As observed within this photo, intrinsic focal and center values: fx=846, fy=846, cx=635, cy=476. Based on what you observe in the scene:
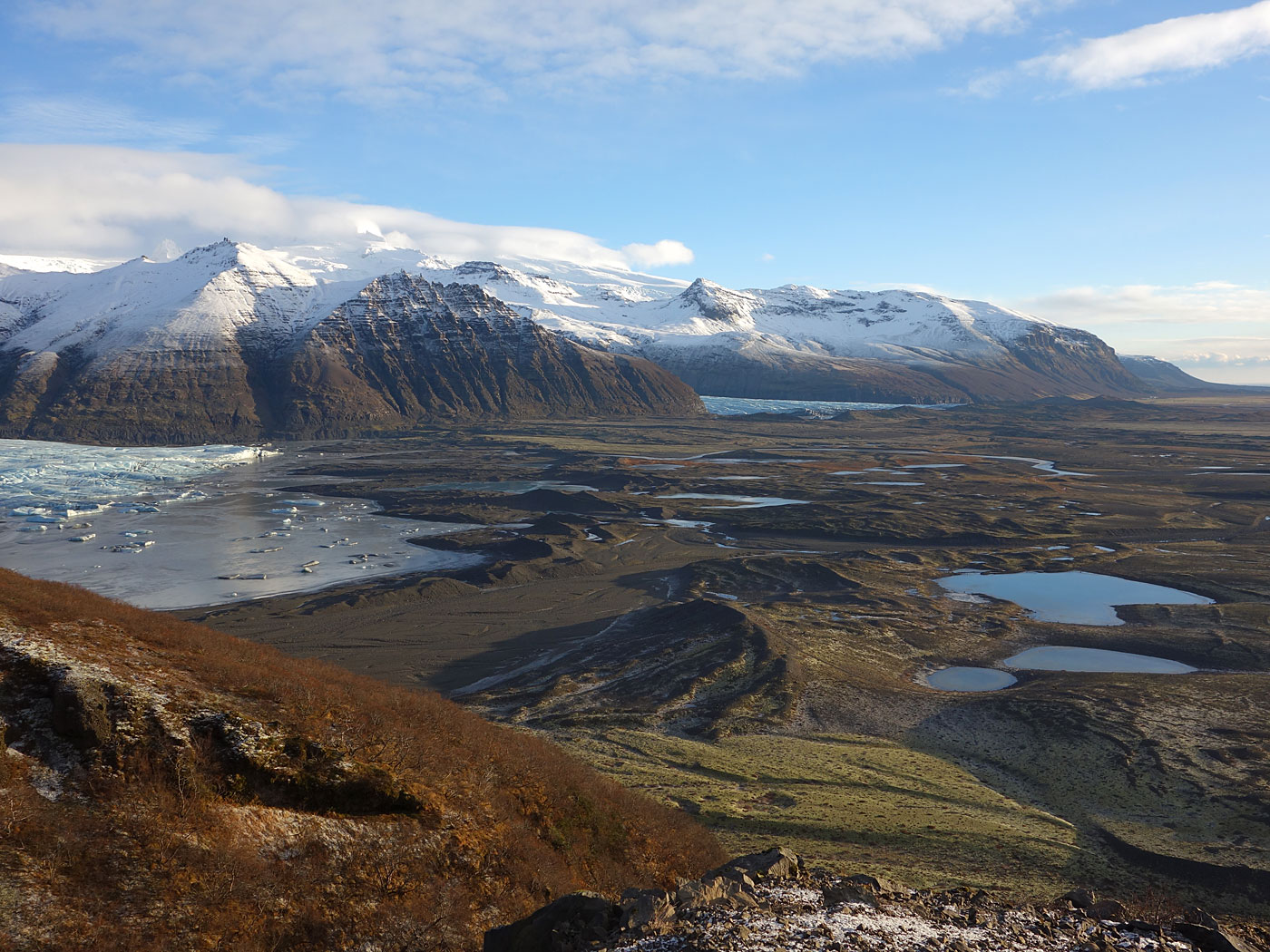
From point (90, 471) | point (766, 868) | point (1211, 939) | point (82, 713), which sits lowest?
point (90, 471)

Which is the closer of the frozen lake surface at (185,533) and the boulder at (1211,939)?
the boulder at (1211,939)

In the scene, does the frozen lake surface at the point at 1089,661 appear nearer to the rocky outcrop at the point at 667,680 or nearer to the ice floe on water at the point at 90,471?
the rocky outcrop at the point at 667,680

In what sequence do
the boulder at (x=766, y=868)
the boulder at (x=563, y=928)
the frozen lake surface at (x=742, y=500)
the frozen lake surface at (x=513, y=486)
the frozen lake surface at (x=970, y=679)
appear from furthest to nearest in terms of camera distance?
the frozen lake surface at (x=513, y=486) < the frozen lake surface at (x=742, y=500) < the frozen lake surface at (x=970, y=679) < the boulder at (x=766, y=868) < the boulder at (x=563, y=928)

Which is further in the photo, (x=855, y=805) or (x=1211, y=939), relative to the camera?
(x=855, y=805)

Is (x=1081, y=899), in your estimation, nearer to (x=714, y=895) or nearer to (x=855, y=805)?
(x=714, y=895)

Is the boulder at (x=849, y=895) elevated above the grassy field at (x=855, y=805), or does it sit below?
above

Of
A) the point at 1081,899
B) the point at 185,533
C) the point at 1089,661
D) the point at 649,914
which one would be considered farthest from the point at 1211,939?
the point at 185,533

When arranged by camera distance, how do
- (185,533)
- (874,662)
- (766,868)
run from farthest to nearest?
1. (185,533)
2. (874,662)
3. (766,868)

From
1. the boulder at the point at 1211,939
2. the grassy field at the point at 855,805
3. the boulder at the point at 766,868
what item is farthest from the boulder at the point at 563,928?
the grassy field at the point at 855,805
